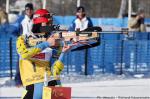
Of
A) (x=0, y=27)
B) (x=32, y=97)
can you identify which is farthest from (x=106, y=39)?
(x=32, y=97)

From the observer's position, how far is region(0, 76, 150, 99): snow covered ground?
9.88 metres

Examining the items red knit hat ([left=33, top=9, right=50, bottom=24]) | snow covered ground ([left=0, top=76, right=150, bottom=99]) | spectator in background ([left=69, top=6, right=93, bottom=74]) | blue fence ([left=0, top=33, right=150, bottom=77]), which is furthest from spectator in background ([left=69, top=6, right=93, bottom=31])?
red knit hat ([left=33, top=9, right=50, bottom=24])

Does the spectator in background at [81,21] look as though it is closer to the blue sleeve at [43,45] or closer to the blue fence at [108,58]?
the blue fence at [108,58]

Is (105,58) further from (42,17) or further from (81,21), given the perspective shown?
(42,17)

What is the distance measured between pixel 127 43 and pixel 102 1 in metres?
20.3

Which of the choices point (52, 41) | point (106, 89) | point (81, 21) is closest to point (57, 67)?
point (52, 41)

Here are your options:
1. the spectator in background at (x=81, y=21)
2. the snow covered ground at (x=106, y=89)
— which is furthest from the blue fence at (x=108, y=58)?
the spectator in background at (x=81, y=21)

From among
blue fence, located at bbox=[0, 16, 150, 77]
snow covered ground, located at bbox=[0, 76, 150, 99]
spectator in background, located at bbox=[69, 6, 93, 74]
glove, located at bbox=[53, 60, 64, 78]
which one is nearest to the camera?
glove, located at bbox=[53, 60, 64, 78]

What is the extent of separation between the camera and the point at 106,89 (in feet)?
35.3

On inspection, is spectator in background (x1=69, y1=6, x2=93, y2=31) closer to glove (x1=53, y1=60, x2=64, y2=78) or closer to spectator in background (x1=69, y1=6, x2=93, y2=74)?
spectator in background (x1=69, y1=6, x2=93, y2=74)

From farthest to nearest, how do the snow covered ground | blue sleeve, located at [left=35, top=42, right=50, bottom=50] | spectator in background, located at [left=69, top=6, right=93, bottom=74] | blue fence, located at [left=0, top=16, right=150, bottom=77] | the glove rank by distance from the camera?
1. blue fence, located at [left=0, top=16, right=150, bottom=77]
2. spectator in background, located at [left=69, top=6, right=93, bottom=74]
3. the snow covered ground
4. the glove
5. blue sleeve, located at [left=35, top=42, right=50, bottom=50]

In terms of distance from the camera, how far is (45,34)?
545 centimetres

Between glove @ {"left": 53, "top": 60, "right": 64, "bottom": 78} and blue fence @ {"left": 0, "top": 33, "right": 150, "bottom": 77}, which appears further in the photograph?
blue fence @ {"left": 0, "top": 33, "right": 150, "bottom": 77}

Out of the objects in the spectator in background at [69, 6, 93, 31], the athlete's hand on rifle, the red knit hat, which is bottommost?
the athlete's hand on rifle
